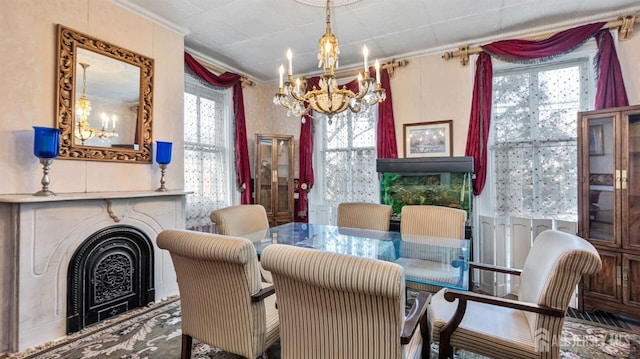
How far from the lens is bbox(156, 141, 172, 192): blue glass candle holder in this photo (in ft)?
9.34

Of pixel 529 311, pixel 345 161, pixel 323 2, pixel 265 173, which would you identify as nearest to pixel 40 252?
pixel 265 173

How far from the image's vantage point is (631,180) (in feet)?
8.09

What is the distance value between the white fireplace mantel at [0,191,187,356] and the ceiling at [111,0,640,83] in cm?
175

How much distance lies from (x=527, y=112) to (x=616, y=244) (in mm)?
1449

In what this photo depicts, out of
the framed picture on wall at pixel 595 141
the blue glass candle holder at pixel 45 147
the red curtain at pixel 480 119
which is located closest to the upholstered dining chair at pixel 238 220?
the blue glass candle holder at pixel 45 147

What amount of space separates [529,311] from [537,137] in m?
2.42

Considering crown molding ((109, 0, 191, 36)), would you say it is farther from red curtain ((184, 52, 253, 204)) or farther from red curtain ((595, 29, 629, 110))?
red curtain ((595, 29, 629, 110))

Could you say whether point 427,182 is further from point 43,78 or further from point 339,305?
point 43,78

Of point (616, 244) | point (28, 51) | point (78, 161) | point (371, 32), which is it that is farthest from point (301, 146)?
point (616, 244)

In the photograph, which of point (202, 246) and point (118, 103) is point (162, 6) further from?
point (202, 246)

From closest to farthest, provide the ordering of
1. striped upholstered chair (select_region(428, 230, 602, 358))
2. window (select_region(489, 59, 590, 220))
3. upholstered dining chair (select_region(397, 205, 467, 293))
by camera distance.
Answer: striped upholstered chair (select_region(428, 230, 602, 358)), upholstered dining chair (select_region(397, 205, 467, 293)), window (select_region(489, 59, 590, 220))

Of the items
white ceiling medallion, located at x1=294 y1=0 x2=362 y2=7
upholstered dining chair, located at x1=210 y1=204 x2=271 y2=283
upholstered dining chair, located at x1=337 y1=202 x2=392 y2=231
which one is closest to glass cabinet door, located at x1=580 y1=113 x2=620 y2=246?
upholstered dining chair, located at x1=337 y1=202 x2=392 y2=231

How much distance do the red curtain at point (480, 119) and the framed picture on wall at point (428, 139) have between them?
0.87ft

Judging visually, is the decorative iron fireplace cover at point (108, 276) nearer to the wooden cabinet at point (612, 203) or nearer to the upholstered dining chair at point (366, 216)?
the upholstered dining chair at point (366, 216)
